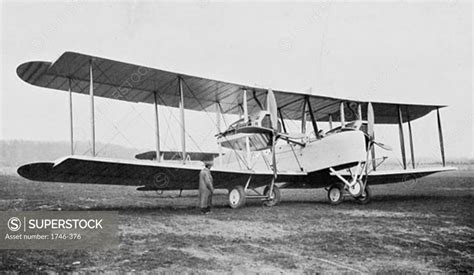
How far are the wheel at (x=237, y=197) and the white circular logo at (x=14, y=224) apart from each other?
583 cm

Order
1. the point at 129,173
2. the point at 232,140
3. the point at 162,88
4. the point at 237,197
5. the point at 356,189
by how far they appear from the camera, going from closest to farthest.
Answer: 1. the point at 129,173
2. the point at 237,197
3. the point at 162,88
4. the point at 356,189
5. the point at 232,140

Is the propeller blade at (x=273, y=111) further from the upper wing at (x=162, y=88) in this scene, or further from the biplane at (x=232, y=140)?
the upper wing at (x=162, y=88)

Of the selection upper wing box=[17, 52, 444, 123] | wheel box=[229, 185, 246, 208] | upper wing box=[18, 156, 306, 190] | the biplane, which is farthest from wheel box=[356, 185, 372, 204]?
wheel box=[229, 185, 246, 208]

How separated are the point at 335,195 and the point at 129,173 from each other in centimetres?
643

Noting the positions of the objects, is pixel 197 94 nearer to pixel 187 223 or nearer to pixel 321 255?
pixel 187 223

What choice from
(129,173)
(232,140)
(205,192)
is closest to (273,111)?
(232,140)

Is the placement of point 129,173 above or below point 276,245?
above

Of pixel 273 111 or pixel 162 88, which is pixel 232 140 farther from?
pixel 162 88

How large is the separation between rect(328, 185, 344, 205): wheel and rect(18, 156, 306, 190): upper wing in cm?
158

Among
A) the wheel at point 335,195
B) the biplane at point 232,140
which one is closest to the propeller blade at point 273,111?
the biplane at point 232,140

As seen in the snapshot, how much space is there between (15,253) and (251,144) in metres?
8.52

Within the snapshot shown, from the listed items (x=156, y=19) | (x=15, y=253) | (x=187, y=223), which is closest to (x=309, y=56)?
(x=156, y=19)

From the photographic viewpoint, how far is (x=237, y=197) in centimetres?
1072

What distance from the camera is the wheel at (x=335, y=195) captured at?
12.3m
